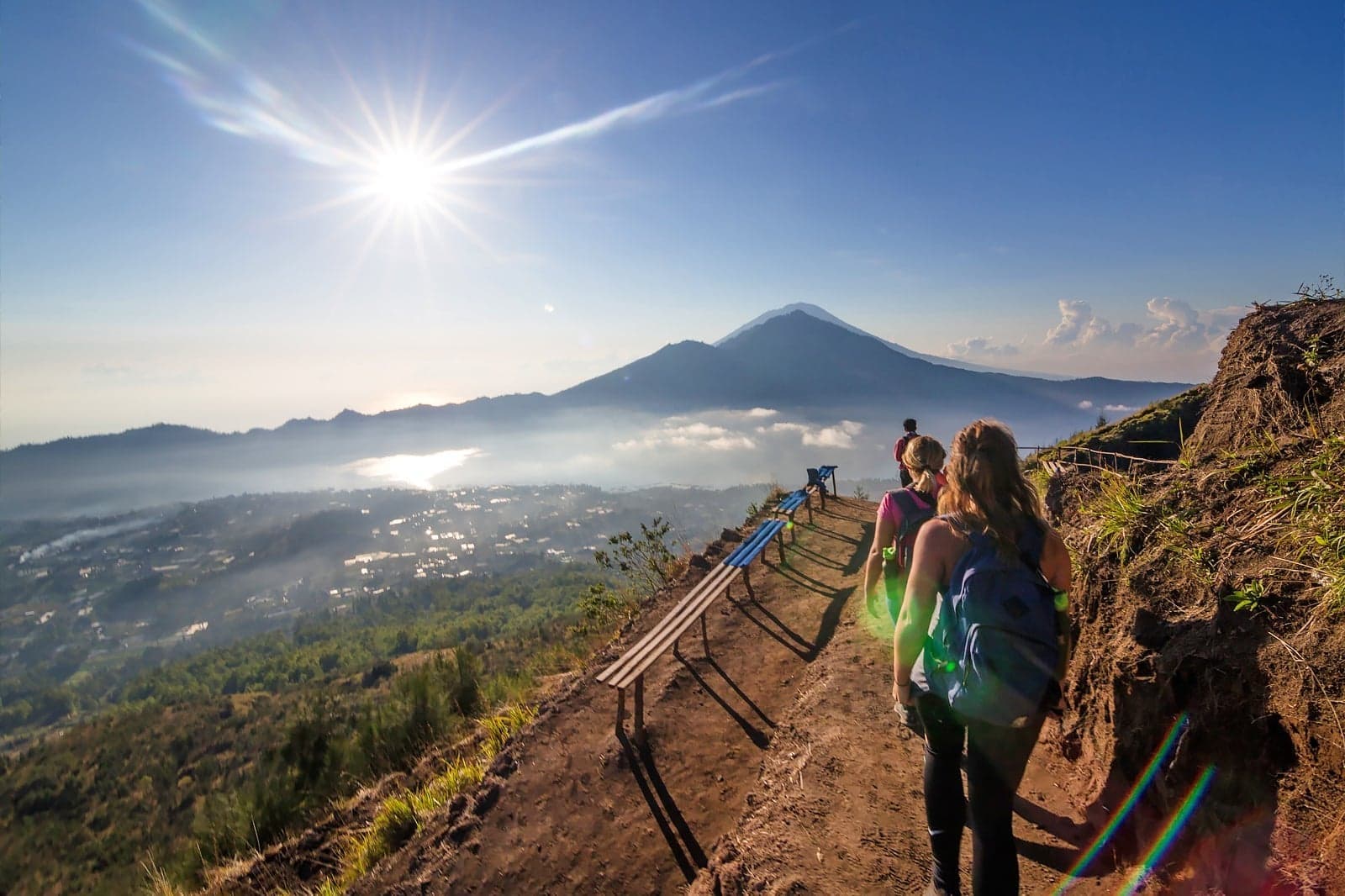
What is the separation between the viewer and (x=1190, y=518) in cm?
252

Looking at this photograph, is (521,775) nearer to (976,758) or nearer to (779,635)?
(779,635)

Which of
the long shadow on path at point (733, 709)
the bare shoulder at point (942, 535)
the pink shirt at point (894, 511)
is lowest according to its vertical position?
the long shadow on path at point (733, 709)

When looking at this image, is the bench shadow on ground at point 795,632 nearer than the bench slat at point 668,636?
No

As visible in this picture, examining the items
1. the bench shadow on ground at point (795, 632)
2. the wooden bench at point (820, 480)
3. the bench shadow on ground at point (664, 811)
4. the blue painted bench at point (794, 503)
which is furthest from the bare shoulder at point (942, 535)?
the wooden bench at point (820, 480)

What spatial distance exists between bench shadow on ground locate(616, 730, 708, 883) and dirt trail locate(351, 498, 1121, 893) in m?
0.01

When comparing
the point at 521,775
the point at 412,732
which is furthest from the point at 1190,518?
the point at 412,732

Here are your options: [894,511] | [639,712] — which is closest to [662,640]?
[639,712]

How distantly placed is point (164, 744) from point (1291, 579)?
53.1 m

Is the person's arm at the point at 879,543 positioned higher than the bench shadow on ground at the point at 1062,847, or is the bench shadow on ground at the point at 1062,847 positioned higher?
the person's arm at the point at 879,543

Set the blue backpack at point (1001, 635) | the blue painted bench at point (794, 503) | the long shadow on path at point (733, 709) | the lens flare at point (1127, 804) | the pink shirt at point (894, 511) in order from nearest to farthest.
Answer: the blue backpack at point (1001, 635) → the lens flare at point (1127, 804) → the pink shirt at point (894, 511) → the long shadow on path at point (733, 709) → the blue painted bench at point (794, 503)

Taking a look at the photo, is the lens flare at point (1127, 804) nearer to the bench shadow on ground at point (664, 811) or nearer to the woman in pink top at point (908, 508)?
the woman in pink top at point (908, 508)

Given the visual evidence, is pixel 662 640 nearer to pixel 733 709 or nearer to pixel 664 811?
pixel 733 709

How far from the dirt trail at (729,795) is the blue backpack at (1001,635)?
1343 millimetres

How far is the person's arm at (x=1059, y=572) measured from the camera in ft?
6.02
